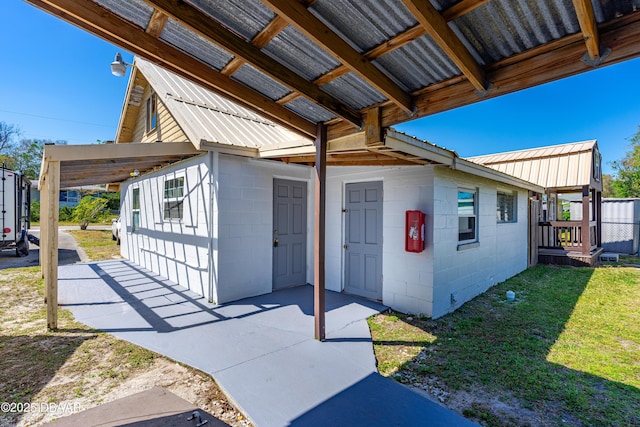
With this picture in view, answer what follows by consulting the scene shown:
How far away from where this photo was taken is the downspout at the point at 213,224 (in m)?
5.23

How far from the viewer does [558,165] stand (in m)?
10.4

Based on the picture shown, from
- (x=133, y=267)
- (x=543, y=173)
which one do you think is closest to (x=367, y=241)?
(x=133, y=267)

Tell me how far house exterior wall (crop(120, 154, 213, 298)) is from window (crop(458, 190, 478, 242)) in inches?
191

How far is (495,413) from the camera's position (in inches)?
102

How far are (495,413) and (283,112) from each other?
3.65 metres

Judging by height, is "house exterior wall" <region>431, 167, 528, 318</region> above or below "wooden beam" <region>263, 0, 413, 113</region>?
below

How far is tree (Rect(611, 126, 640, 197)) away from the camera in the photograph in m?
21.7

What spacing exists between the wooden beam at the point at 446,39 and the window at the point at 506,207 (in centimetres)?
613

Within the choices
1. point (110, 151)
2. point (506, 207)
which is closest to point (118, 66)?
point (110, 151)

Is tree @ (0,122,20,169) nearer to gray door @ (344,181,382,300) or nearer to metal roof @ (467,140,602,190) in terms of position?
gray door @ (344,181,382,300)

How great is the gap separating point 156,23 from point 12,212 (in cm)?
1276

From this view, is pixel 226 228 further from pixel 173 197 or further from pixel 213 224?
pixel 173 197

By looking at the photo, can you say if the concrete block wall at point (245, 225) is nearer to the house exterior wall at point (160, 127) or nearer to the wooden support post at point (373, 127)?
the house exterior wall at point (160, 127)

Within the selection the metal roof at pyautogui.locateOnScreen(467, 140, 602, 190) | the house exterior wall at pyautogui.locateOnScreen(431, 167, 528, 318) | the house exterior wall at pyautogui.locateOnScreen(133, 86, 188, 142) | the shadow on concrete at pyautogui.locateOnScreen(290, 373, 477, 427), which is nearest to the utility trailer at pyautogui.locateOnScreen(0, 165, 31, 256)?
the house exterior wall at pyautogui.locateOnScreen(133, 86, 188, 142)
